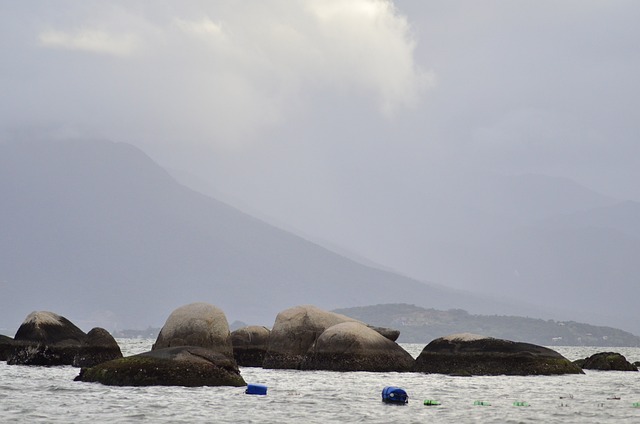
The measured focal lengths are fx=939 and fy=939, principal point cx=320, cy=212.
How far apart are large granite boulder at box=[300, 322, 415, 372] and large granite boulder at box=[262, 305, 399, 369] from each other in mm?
1504

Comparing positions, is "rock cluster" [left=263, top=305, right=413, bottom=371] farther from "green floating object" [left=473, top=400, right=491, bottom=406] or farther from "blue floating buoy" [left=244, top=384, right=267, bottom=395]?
"green floating object" [left=473, top=400, right=491, bottom=406]

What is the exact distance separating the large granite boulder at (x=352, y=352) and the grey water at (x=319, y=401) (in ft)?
8.14

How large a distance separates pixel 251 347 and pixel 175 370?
22122mm

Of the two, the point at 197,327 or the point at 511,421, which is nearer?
the point at 511,421

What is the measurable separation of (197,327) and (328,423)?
20.1 metres

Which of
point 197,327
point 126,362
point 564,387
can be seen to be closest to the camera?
point 126,362

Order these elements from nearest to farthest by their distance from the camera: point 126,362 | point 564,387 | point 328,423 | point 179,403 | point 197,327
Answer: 1. point 328,423
2. point 179,403
3. point 126,362
4. point 564,387
5. point 197,327

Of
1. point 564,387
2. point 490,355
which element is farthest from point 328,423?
point 490,355

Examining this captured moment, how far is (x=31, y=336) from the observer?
52219 millimetres

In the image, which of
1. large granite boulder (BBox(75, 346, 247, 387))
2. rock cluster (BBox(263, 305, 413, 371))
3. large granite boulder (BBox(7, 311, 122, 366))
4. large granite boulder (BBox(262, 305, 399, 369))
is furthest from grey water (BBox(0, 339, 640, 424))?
large granite boulder (BBox(7, 311, 122, 366))

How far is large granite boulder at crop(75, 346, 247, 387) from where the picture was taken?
111 ft

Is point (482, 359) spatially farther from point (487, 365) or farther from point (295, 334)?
point (295, 334)

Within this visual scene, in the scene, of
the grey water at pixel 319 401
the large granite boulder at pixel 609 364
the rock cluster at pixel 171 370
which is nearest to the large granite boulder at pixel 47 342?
the grey water at pixel 319 401

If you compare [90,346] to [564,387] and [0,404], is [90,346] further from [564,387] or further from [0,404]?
[564,387]
